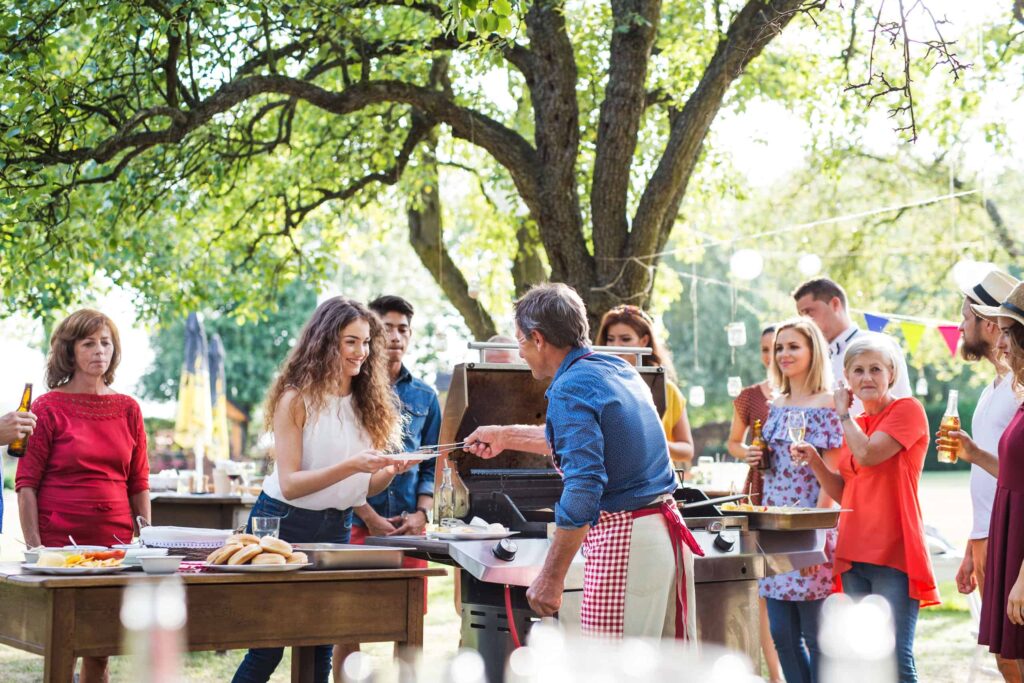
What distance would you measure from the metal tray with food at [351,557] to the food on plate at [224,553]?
0.22 m

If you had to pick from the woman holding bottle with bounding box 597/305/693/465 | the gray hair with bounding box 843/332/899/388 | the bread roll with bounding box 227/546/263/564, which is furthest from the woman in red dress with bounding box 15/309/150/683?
the gray hair with bounding box 843/332/899/388

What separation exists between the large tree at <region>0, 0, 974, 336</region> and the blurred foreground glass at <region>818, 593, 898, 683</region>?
3292 mm

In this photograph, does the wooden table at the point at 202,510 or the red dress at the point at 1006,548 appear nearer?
the red dress at the point at 1006,548

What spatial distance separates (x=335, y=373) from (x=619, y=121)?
14.4 ft

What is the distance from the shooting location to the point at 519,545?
3.66 meters

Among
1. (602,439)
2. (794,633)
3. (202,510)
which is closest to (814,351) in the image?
(794,633)

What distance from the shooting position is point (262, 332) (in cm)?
3388

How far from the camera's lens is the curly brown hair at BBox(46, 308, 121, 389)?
443 cm

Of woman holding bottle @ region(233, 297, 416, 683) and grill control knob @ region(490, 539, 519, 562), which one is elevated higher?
woman holding bottle @ region(233, 297, 416, 683)

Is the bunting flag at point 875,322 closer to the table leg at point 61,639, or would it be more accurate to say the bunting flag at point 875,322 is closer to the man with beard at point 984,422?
the man with beard at point 984,422

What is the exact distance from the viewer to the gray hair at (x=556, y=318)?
3.17 metres

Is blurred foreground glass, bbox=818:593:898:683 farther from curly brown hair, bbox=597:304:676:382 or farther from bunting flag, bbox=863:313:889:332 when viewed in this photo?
bunting flag, bbox=863:313:889:332

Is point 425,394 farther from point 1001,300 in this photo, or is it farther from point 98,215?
point 98,215

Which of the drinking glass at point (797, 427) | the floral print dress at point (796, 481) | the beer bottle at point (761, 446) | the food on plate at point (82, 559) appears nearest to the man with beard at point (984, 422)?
the floral print dress at point (796, 481)
